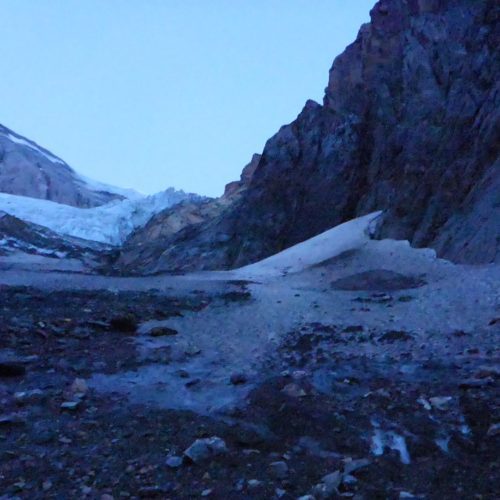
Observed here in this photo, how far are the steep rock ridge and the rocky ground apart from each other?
68669 mm

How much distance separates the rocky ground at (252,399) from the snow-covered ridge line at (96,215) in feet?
145

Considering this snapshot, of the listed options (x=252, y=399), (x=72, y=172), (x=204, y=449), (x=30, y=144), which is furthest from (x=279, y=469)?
(x=30, y=144)

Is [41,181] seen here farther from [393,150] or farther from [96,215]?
[393,150]

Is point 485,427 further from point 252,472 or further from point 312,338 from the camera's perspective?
point 312,338

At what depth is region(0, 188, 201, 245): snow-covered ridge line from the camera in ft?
188

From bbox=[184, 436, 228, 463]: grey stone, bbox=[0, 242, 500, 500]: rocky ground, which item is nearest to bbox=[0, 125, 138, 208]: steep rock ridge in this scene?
bbox=[0, 242, 500, 500]: rocky ground

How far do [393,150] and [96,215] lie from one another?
37.3 m

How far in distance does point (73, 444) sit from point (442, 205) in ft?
58.1

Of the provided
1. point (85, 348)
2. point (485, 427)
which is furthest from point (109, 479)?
point (85, 348)

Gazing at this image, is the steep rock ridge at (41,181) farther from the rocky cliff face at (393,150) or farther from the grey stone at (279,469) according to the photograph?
the grey stone at (279,469)

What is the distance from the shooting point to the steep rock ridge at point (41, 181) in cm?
7931

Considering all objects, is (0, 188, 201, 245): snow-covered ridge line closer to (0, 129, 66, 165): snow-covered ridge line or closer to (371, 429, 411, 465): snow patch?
(0, 129, 66, 165): snow-covered ridge line

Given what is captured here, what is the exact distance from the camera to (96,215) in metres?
61.2

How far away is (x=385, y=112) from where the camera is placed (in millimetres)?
32500
